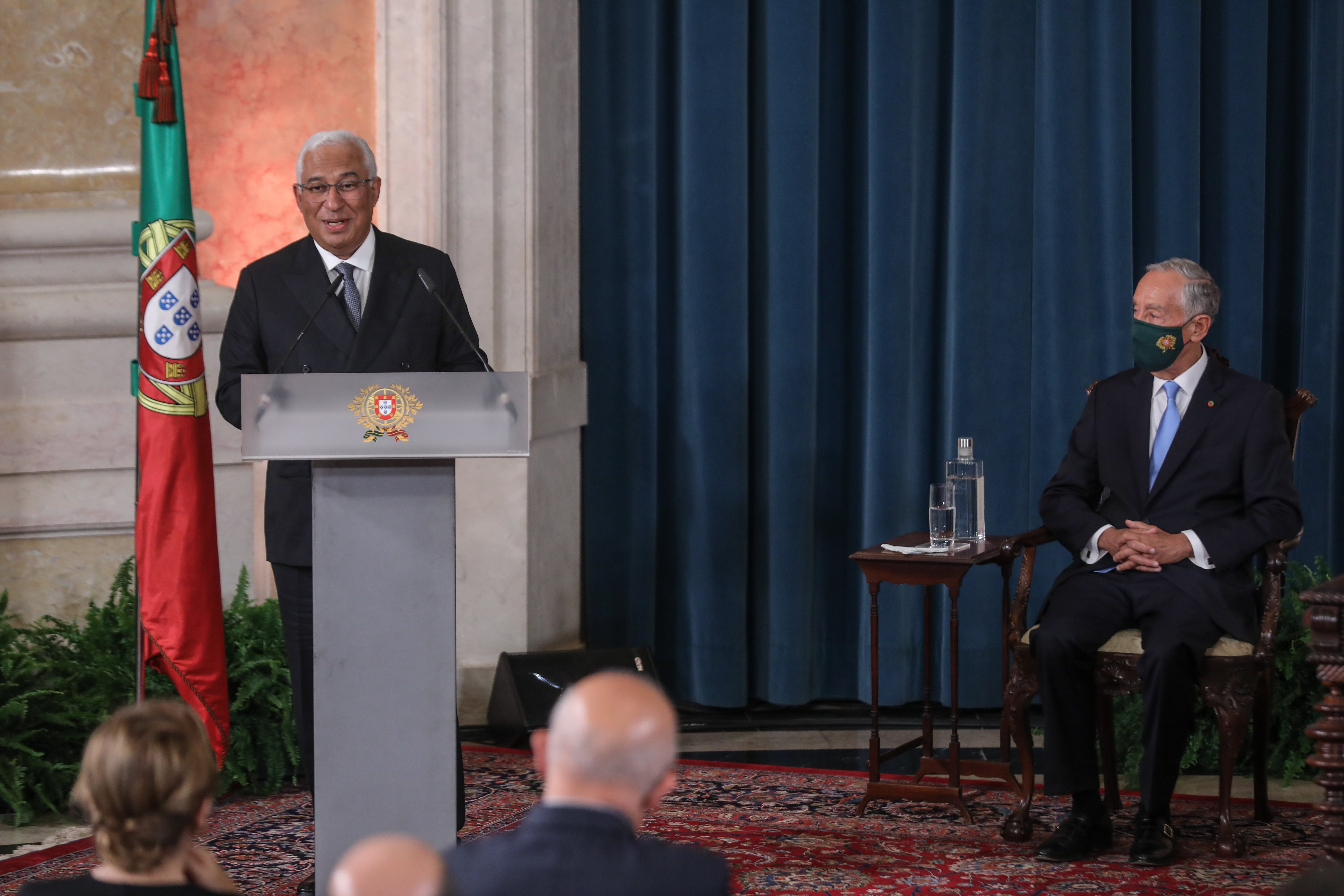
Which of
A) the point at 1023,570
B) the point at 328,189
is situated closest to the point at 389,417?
the point at 328,189

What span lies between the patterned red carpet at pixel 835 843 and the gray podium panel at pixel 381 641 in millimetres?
657

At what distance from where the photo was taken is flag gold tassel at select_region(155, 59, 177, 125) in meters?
3.75

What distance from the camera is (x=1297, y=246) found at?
4.88m

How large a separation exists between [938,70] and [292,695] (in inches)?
124

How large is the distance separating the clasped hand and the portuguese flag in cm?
241

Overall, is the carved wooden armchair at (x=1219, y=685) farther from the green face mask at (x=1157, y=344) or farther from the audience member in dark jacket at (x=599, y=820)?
the audience member in dark jacket at (x=599, y=820)

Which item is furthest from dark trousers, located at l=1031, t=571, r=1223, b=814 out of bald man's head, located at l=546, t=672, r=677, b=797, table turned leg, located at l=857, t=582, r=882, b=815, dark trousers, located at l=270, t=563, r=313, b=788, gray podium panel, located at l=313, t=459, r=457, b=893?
bald man's head, located at l=546, t=672, r=677, b=797

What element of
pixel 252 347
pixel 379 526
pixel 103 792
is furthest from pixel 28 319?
pixel 103 792

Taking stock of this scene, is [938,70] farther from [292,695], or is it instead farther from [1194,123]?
[292,695]

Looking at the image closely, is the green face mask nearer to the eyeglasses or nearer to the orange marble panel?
the eyeglasses

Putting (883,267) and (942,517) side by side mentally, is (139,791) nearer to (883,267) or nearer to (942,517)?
(942,517)

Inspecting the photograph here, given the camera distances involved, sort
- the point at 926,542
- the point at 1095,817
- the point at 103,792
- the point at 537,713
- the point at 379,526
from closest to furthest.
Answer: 1. the point at 103,792
2. the point at 379,526
3. the point at 1095,817
4. the point at 926,542
5. the point at 537,713

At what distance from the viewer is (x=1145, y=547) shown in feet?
11.9

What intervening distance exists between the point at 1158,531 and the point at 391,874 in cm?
307
